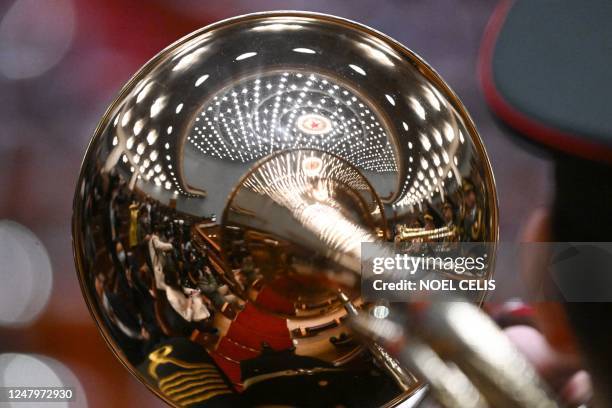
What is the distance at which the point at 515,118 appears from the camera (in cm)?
79

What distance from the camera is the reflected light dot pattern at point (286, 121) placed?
48 cm

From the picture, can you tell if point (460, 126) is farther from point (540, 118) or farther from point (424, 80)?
point (540, 118)

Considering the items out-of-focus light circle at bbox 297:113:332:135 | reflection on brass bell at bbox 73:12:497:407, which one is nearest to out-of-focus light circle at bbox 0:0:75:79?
reflection on brass bell at bbox 73:12:497:407

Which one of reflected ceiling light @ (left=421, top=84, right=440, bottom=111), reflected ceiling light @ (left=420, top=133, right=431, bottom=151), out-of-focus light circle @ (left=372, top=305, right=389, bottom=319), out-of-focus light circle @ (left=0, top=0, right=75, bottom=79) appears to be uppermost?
out-of-focus light circle @ (left=0, top=0, right=75, bottom=79)

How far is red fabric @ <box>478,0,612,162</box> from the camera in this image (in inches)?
30.8

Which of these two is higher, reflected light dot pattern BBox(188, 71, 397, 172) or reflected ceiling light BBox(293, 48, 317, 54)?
reflected ceiling light BBox(293, 48, 317, 54)

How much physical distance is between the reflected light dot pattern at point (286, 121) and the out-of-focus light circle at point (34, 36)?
0.42 m

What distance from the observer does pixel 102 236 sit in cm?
51

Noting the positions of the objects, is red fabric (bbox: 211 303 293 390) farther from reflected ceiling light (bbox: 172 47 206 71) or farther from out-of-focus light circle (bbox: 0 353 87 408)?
out-of-focus light circle (bbox: 0 353 87 408)

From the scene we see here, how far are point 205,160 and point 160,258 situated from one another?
0.08 meters

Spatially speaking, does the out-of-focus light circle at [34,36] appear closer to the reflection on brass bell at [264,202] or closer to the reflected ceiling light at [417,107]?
the reflection on brass bell at [264,202]

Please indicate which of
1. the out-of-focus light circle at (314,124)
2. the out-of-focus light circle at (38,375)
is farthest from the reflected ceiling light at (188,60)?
the out-of-focus light circle at (38,375)

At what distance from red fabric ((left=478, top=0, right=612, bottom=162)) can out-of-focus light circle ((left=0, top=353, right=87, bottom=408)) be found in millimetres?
617

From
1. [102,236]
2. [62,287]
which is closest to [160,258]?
[102,236]
